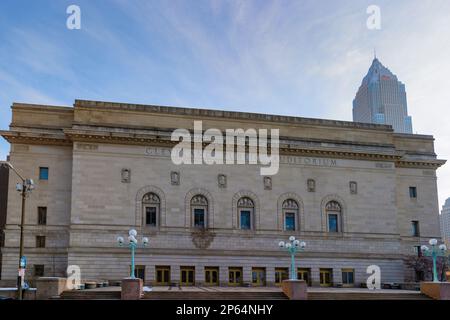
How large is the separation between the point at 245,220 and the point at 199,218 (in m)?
4.22

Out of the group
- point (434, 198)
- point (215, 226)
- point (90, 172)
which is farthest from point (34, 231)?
point (434, 198)

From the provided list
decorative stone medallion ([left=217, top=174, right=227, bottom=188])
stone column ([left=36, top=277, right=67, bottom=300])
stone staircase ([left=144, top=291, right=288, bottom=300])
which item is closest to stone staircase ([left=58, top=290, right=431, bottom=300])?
stone staircase ([left=144, top=291, right=288, bottom=300])

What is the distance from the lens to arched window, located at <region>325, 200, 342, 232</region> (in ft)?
166

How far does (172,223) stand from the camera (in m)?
46.6

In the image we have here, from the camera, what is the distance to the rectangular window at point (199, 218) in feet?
156

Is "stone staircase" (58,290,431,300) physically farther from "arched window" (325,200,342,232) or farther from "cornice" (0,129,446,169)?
"cornice" (0,129,446,169)

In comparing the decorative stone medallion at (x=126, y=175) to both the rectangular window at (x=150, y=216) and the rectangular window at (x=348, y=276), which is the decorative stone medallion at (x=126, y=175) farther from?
the rectangular window at (x=348, y=276)

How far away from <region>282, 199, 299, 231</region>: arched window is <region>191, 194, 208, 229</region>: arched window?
7370mm

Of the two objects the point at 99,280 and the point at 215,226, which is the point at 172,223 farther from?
the point at 99,280

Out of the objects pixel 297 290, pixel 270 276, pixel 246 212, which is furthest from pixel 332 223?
pixel 297 290

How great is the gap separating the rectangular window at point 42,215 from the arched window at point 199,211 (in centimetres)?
1237

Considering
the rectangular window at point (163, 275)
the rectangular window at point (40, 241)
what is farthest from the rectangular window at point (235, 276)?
the rectangular window at point (40, 241)
